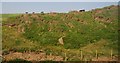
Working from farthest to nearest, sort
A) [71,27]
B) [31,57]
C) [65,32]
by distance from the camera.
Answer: [71,27], [65,32], [31,57]

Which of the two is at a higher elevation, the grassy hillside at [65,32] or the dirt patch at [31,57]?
the grassy hillside at [65,32]

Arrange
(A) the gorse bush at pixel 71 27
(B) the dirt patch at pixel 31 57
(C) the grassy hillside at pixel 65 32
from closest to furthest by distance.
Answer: (B) the dirt patch at pixel 31 57, (C) the grassy hillside at pixel 65 32, (A) the gorse bush at pixel 71 27

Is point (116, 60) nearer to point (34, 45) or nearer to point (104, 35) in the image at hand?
point (104, 35)

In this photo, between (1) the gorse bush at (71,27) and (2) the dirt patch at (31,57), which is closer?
(2) the dirt patch at (31,57)

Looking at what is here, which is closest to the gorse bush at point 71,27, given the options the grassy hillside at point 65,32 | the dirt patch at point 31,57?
the grassy hillside at point 65,32

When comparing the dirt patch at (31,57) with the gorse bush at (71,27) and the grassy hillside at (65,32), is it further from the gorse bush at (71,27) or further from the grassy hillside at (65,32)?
the gorse bush at (71,27)

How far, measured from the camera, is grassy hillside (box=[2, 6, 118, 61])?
36656 mm

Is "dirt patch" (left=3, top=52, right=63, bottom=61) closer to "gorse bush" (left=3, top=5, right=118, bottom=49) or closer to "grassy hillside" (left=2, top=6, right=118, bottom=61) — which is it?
"grassy hillside" (left=2, top=6, right=118, bottom=61)

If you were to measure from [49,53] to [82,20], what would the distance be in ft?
51.9

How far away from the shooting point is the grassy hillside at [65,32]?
36656mm

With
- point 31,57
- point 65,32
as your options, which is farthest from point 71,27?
point 31,57

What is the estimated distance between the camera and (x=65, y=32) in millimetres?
42938

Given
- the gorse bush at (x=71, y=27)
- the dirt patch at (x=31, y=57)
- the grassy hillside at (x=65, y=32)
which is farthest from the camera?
the gorse bush at (x=71, y=27)

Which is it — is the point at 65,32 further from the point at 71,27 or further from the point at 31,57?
the point at 31,57
